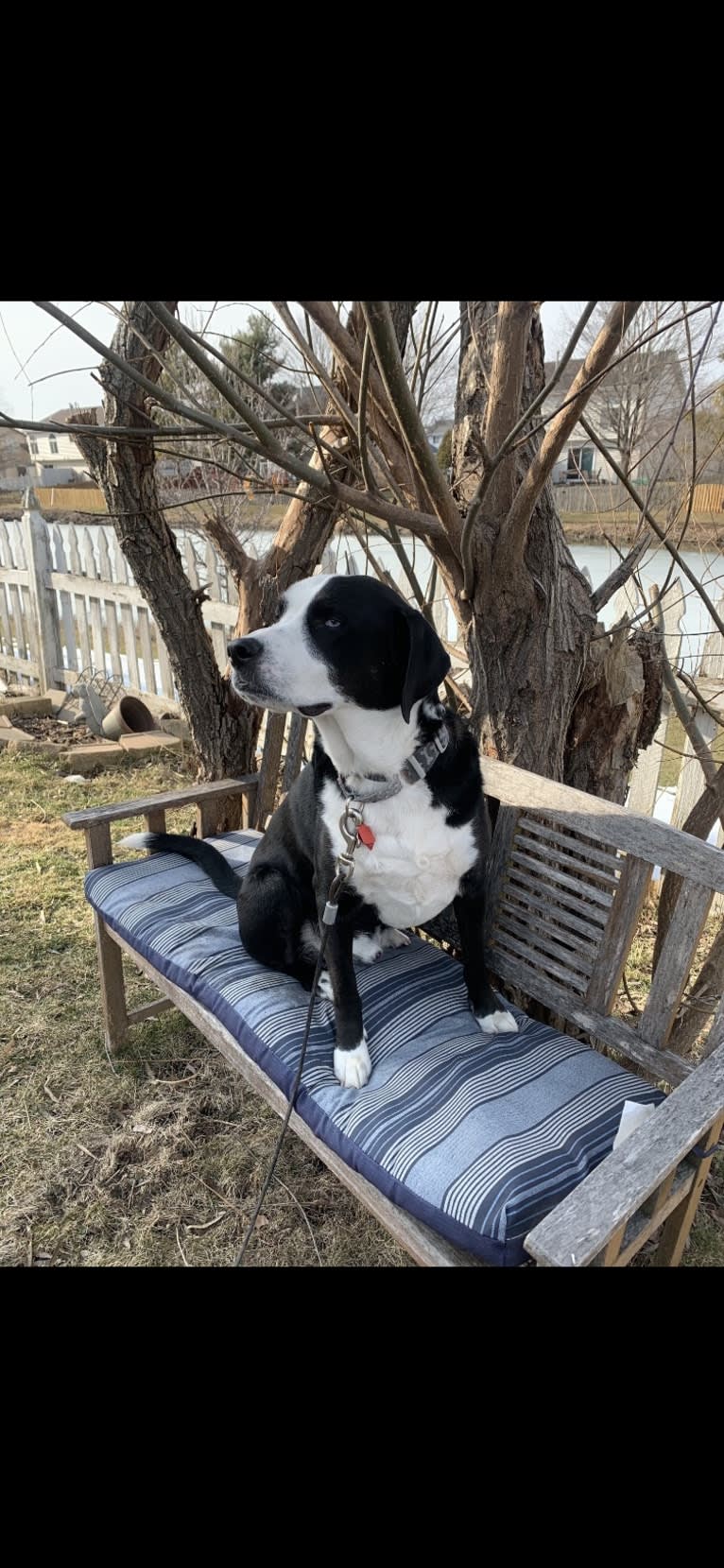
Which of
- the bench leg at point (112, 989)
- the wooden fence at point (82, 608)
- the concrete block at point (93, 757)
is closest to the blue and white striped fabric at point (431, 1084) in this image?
the bench leg at point (112, 989)

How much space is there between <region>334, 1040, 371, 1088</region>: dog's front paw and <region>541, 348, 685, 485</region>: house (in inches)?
60.6

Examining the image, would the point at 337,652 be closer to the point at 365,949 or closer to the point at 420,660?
the point at 420,660

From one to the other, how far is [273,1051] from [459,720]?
2.98 ft

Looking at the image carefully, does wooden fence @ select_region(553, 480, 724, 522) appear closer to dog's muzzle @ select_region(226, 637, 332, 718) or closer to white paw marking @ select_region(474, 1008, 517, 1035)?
dog's muzzle @ select_region(226, 637, 332, 718)

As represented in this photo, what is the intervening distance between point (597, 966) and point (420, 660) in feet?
3.16

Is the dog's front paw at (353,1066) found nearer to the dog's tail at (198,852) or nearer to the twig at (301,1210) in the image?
the twig at (301,1210)

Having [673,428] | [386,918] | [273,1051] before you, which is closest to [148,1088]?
[273,1051]

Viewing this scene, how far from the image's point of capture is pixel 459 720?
2.16 meters

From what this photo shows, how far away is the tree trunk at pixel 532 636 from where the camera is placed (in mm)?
2273

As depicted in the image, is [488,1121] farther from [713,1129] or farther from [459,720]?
[459,720]

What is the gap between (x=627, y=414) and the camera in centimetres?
239

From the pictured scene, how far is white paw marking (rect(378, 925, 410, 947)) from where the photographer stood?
2596mm

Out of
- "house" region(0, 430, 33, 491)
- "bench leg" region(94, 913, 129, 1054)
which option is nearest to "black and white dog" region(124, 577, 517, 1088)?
"bench leg" region(94, 913, 129, 1054)

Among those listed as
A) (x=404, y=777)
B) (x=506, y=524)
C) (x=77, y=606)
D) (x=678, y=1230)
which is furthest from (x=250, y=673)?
(x=77, y=606)
